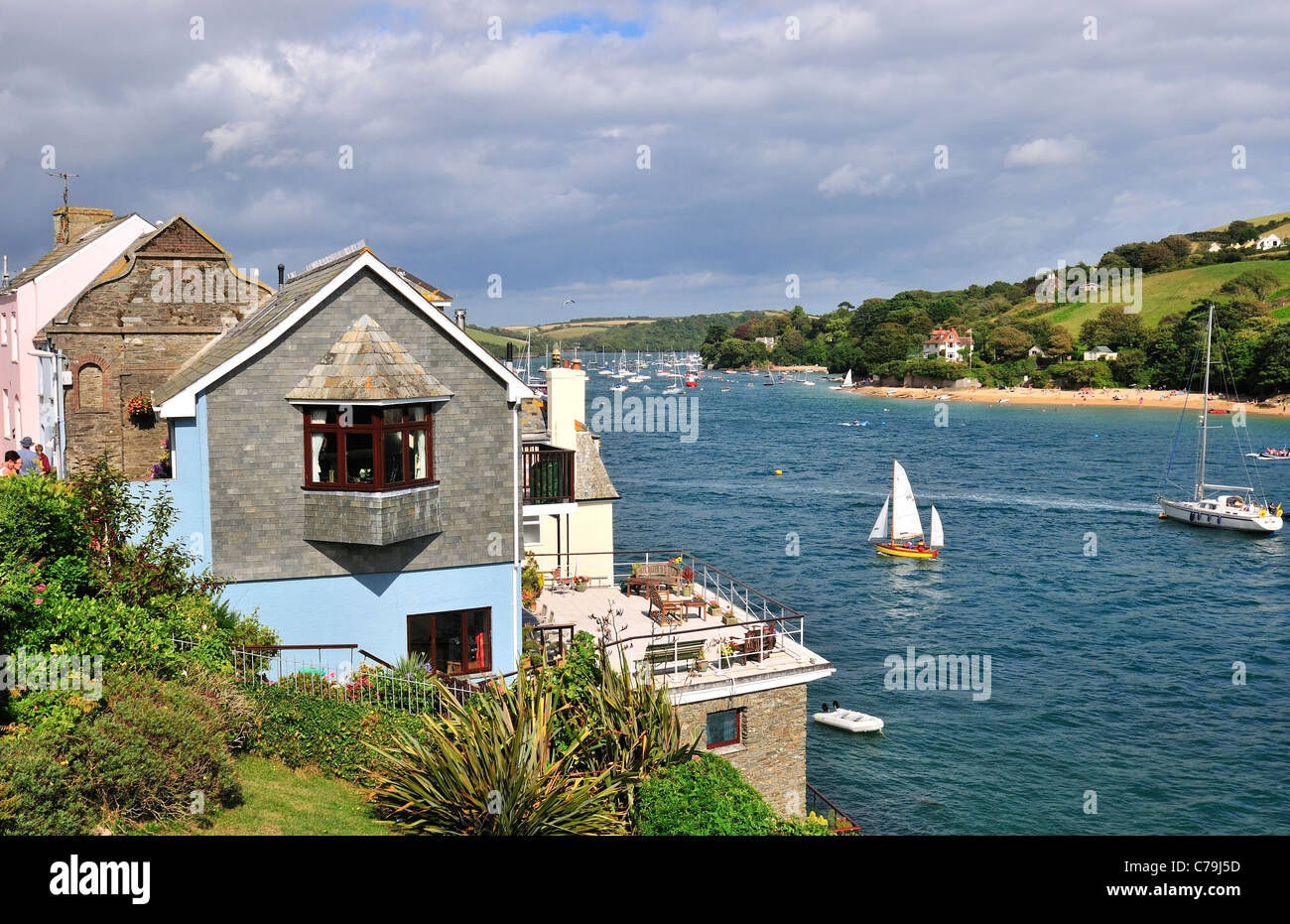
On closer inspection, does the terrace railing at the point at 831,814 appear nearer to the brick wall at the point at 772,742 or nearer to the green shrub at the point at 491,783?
the brick wall at the point at 772,742

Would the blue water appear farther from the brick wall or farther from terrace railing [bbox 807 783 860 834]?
the brick wall

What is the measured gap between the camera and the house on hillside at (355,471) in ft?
71.9

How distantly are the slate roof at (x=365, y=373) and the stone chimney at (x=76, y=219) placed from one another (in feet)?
75.0

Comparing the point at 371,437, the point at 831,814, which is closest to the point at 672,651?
the point at 831,814

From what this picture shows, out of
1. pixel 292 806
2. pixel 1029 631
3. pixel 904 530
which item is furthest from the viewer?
pixel 904 530

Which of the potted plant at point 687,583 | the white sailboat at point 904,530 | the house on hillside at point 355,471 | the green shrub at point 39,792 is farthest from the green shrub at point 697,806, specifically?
the white sailboat at point 904,530

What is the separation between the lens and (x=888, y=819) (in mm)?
31203

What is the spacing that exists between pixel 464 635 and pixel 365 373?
6428 millimetres

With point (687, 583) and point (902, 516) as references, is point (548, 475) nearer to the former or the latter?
point (687, 583)

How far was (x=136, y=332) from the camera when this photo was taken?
29.7 meters

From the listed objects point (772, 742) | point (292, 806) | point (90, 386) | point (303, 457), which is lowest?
point (772, 742)

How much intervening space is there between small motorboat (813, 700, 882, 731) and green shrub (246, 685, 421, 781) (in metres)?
23.1

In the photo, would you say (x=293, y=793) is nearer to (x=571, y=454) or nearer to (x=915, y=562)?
(x=571, y=454)

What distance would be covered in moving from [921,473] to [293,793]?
101058 mm
